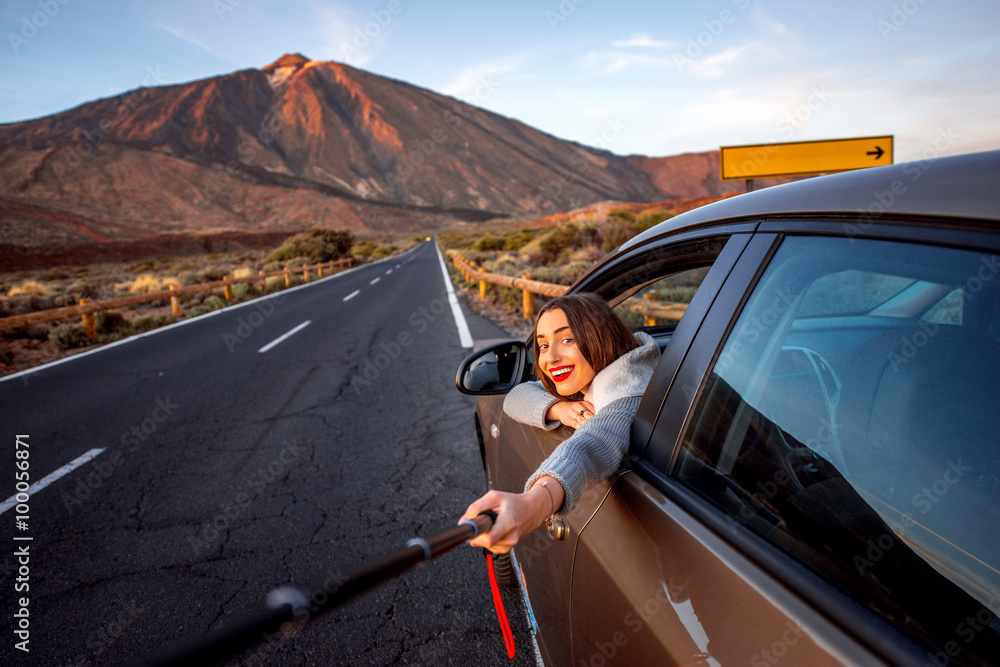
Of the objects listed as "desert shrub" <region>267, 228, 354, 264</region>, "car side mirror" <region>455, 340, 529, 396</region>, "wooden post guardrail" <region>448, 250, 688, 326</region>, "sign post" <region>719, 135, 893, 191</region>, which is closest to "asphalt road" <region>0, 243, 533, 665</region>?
"car side mirror" <region>455, 340, 529, 396</region>

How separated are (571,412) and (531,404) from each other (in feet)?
0.57

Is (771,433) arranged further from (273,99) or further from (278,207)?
(273,99)

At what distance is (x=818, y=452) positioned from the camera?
3.34 ft

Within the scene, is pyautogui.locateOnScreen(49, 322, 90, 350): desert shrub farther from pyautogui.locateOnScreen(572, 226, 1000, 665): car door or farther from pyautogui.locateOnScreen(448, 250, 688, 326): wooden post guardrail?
pyautogui.locateOnScreen(572, 226, 1000, 665): car door

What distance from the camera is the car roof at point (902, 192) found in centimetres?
74

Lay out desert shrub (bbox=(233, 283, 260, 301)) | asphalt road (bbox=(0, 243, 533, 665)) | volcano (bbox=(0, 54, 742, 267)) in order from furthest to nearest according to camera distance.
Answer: volcano (bbox=(0, 54, 742, 267)) < desert shrub (bbox=(233, 283, 260, 301)) < asphalt road (bbox=(0, 243, 533, 665))

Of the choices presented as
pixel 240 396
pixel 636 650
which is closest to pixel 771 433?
pixel 636 650

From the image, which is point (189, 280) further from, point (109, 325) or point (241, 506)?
point (241, 506)

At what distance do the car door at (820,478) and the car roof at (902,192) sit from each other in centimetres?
4

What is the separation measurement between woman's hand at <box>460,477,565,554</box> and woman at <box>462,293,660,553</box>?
41mm

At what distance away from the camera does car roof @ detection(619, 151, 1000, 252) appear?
74cm

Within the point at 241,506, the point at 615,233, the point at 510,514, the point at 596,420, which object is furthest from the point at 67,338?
the point at 615,233

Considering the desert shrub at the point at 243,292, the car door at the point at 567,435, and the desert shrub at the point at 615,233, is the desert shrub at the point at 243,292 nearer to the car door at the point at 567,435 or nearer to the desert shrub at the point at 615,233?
the desert shrub at the point at 615,233

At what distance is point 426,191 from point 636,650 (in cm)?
15820
